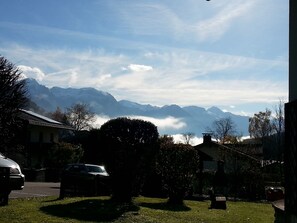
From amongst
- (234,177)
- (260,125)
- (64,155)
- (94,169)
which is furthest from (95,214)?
(260,125)

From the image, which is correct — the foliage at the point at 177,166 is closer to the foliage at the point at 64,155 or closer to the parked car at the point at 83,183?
the parked car at the point at 83,183

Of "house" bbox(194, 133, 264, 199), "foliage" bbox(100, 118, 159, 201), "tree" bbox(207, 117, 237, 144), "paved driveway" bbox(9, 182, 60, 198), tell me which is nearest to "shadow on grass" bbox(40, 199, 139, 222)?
"foliage" bbox(100, 118, 159, 201)

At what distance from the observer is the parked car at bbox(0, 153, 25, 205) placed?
13.5 m

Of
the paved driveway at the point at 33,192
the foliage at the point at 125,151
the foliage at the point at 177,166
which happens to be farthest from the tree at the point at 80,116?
the foliage at the point at 125,151

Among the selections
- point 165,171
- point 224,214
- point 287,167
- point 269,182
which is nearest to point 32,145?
point 269,182

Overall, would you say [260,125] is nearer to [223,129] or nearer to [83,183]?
[223,129]

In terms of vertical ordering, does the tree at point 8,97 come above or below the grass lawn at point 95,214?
above

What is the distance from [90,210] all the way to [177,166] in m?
7.09

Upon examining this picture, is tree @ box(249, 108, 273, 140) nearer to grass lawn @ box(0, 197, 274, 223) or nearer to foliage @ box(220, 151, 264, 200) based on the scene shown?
foliage @ box(220, 151, 264, 200)

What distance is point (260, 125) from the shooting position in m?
91.8

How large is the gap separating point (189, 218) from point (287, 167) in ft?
27.1

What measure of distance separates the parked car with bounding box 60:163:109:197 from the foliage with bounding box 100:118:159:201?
94.0 inches

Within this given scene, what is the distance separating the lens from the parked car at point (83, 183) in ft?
60.5

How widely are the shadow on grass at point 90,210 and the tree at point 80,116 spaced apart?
93.9m
